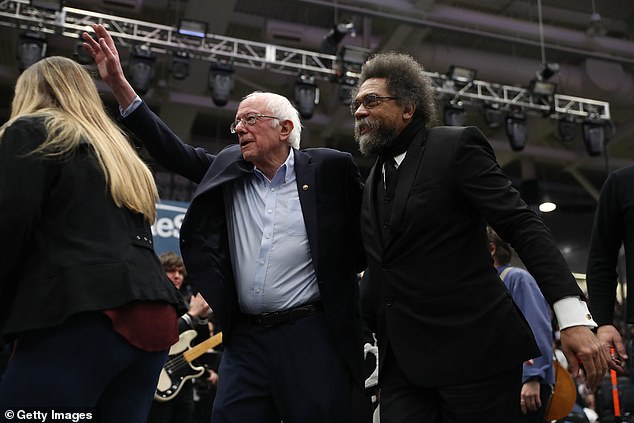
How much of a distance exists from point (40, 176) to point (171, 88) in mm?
8390

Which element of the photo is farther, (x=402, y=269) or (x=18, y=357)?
(x=402, y=269)

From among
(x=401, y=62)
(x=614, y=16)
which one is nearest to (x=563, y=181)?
(x=614, y=16)

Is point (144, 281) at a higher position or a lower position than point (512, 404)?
higher

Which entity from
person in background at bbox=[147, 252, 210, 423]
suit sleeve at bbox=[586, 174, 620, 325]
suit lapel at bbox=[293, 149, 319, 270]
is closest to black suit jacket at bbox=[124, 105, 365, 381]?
suit lapel at bbox=[293, 149, 319, 270]

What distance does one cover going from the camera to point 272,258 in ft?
6.89

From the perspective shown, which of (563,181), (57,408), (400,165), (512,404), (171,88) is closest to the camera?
(57,408)

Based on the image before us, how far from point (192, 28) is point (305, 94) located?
5.18ft

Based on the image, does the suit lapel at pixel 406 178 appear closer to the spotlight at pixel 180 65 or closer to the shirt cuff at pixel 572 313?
the shirt cuff at pixel 572 313

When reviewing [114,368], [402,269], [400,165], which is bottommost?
[114,368]

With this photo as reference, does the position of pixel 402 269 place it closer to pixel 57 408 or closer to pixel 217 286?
pixel 217 286

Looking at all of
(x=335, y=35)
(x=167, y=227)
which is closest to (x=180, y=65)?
(x=335, y=35)

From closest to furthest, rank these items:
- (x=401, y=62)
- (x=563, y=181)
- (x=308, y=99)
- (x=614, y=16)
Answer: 1. (x=401, y=62)
2. (x=308, y=99)
3. (x=614, y=16)
4. (x=563, y=181)

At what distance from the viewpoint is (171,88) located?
9.55 meters

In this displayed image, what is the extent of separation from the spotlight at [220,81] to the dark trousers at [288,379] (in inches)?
246
